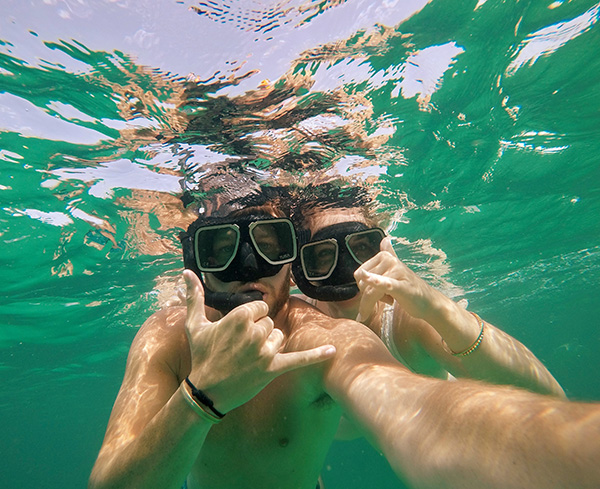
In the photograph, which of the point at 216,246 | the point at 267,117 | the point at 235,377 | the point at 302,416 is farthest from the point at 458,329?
the point at 267,117

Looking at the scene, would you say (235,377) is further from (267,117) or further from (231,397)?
(267,117)

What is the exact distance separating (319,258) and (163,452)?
163 inches

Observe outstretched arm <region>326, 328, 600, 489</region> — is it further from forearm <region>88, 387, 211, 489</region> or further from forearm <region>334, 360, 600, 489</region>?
forearm <region>88, 387, 211, 489</region>

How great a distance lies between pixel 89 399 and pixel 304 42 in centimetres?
5680

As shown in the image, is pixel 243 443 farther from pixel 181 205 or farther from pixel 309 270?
pixel 181 205

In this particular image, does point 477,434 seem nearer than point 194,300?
Yes

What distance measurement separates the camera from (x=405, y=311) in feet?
15.2

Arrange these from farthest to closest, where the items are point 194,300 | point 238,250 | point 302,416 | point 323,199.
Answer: point 323,199 < point 238,250 < point 302,416 < point 194,300

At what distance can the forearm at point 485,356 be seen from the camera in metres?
3.80

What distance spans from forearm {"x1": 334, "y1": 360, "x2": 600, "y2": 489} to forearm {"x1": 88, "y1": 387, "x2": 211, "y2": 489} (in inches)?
51.2

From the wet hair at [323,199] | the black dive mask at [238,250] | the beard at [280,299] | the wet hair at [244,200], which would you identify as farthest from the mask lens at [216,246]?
the wet hair at [323,199]

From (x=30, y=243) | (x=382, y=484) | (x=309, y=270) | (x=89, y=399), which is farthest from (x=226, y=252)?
(x=89, y=399)

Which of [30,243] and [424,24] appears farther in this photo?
[30,243]

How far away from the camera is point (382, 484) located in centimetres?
4003
